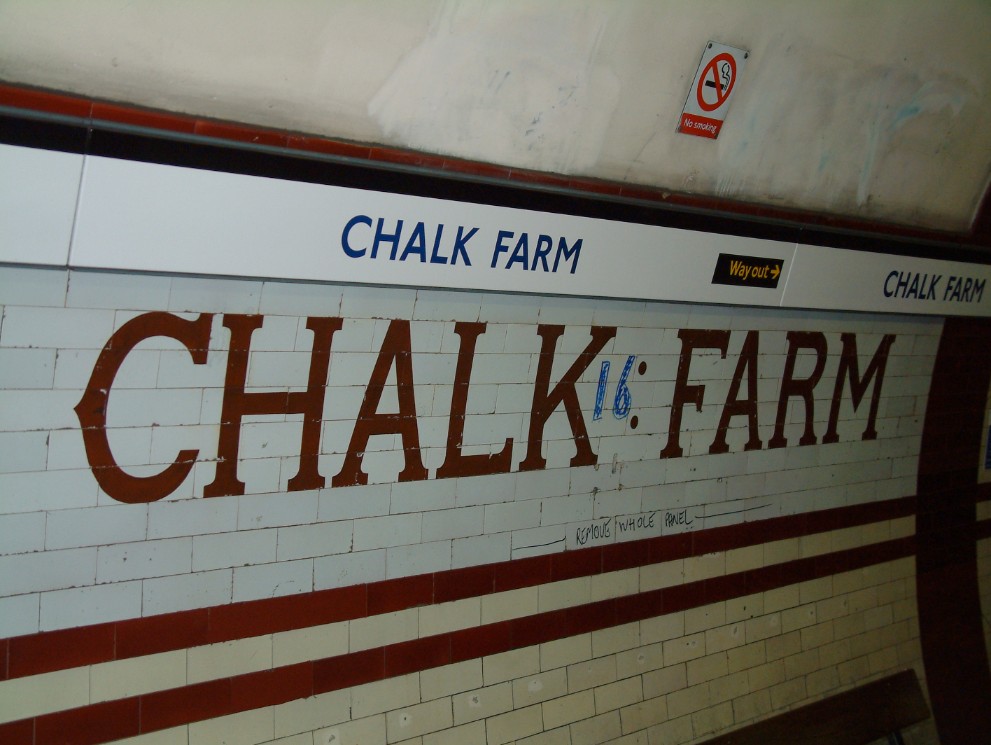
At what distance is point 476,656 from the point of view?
4.33 m

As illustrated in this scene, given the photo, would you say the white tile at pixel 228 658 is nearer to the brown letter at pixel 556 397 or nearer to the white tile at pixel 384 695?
the white tile at pixel 384 695

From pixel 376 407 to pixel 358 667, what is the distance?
1.13m

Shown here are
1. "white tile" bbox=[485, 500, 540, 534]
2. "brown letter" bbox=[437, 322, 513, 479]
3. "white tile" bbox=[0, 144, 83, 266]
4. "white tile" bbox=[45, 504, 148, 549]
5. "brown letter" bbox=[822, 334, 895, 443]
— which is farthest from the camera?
"brown letter" bbox=[822, 334, 895, 443]

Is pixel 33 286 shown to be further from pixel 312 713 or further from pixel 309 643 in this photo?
pixel 312 713

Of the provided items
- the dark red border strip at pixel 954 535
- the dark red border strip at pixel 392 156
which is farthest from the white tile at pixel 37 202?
the dark red border strip at pixel 954 535

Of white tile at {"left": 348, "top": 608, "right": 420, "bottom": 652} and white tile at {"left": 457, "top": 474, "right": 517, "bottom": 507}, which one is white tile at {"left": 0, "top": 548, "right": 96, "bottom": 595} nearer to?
white tile at {"left": 348, "top": 608, "right": 420, "bottom": 652}

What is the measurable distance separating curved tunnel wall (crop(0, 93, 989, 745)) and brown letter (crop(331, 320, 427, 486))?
0.04 ft

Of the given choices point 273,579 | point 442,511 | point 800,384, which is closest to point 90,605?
point 273,579

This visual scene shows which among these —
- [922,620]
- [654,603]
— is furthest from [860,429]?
[654,603]

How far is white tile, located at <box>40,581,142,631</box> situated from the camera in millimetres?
3209

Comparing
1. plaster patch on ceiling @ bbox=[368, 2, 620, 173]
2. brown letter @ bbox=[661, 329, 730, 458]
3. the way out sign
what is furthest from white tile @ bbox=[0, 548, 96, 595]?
the way out sign

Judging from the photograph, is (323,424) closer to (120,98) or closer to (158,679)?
(158,679)

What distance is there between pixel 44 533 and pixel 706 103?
11.2 ft

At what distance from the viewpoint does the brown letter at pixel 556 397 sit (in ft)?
14.5
